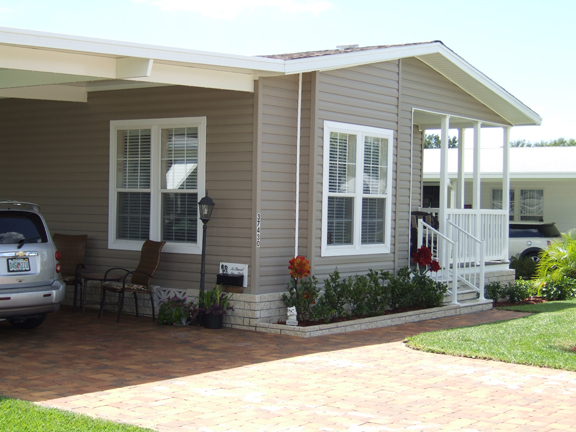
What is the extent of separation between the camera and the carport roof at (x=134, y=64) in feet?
23.6

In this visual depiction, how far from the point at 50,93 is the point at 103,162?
1.19m

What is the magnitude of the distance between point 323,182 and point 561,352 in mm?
3558

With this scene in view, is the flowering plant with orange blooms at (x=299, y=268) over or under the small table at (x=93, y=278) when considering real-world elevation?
over

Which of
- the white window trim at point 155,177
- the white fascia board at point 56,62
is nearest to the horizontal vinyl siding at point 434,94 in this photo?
the white window trim at point 155,177

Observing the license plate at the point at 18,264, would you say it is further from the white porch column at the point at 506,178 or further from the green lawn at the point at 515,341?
the white porch column at the point at 506,178

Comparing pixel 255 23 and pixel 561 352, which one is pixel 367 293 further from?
pixel 255 23

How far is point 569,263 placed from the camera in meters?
13.9

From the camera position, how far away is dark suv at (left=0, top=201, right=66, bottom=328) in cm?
756

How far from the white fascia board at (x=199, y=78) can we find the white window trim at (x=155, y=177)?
0.83 metres

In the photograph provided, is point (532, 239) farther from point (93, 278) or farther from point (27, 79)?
point (27, 79)

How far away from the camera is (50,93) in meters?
10.3

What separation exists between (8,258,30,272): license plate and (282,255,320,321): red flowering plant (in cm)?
303

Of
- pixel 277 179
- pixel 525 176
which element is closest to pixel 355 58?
pixel 277 179

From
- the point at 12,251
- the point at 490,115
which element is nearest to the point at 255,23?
the point at 490,115
